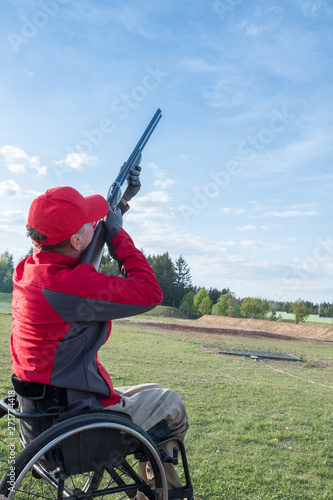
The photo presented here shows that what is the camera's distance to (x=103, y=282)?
1.86m

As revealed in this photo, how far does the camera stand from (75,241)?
79.5 inches

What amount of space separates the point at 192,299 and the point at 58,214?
5431cm

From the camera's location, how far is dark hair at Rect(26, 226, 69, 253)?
1.96m

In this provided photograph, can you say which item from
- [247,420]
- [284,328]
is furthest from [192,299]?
[247,420]

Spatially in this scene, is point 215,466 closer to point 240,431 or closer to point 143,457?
point 240,431

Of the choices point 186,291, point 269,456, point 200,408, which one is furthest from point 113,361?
point 186,291

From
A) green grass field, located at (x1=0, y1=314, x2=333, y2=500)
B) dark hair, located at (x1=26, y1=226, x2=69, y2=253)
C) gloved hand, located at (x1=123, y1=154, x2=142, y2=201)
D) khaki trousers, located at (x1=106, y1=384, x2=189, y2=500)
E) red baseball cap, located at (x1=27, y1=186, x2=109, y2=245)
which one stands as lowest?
green grass field, located at (x1=0, y1=314, x2=333, y2=500)

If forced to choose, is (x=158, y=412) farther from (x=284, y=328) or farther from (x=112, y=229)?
(x=284, y=328)

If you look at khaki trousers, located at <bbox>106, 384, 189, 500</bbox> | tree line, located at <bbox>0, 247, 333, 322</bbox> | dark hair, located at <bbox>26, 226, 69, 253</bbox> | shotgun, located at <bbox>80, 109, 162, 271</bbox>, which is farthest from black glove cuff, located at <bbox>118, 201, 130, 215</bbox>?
tree line, located at <bbox>0, 247, 333, 322</bbox>

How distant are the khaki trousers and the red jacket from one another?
0.18 m

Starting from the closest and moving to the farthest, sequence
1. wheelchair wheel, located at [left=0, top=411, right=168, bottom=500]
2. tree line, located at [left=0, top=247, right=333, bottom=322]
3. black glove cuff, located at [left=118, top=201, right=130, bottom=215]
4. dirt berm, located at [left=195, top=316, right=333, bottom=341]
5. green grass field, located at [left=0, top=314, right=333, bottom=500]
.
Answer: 1. wheelchair wheel, located at [left=0, top=411, right=168, bottom=500]
2. black glove cuff, located at [left=118, top=201, right=130, bottom=215]
3. green grass field, located at [left=0, top=314, right=333, bottom=500]
4. dirt berm, located at [left=195, top=316, right=333, bottom=341]
5. tree line, located at [left=0, top=247, right=333, bottom=322]

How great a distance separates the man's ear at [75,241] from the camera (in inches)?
79.0

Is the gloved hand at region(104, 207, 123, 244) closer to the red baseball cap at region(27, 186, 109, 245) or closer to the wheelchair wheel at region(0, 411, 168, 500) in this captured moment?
the red baseball cap at region(27, 186, 109, 245)

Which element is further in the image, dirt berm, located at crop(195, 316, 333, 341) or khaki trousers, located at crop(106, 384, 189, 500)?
dirt berm, located at crop(195, 316, 333, 341)
